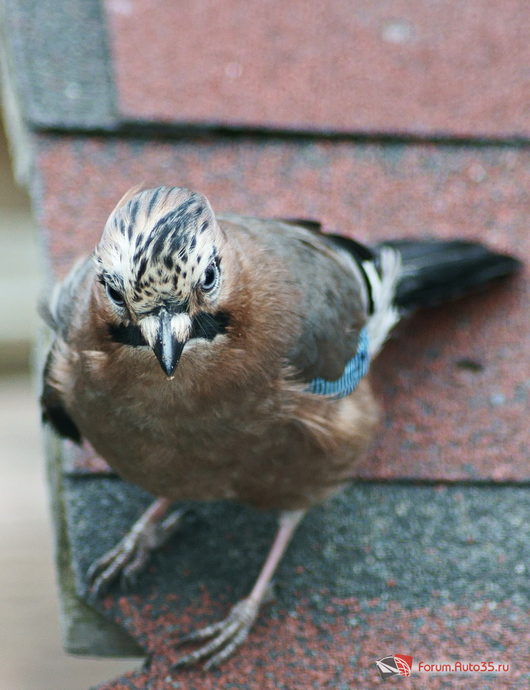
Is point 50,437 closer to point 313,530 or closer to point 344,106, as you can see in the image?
point 313,530

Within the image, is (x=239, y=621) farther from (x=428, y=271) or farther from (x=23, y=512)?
(x=23, y=512)

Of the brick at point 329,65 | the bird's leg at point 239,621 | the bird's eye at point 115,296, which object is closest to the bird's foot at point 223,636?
the bird's leg at point 239,621

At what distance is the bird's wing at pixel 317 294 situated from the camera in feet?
8.93

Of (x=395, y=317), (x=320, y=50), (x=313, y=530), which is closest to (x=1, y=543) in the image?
(x=313, y=530)

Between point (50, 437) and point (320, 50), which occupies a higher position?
point (320, 50)

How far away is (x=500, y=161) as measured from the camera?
3.90 m

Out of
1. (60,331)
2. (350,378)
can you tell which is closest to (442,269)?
(350,378)

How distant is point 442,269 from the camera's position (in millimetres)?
3451

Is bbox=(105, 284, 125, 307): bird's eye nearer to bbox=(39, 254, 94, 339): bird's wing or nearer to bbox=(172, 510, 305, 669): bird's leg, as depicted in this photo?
bbox=(39, 254, 94, 339): bird's wing

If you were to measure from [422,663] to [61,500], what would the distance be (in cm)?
118

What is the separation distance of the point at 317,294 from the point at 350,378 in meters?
0.30

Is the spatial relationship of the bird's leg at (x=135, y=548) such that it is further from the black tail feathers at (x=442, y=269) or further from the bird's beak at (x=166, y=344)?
the black tail feathers at (x=442, y=269)

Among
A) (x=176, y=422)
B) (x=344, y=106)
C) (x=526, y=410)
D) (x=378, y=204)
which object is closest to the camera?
(x=176, y=422)

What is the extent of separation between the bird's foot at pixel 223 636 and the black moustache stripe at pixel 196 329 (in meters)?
0.83
